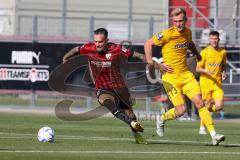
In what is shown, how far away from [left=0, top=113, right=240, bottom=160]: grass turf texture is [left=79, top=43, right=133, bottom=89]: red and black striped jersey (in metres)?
1.09

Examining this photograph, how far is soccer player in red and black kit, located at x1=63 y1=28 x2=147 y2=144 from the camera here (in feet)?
49.3

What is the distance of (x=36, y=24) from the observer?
2770cm

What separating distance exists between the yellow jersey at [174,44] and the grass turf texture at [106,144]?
151 cm

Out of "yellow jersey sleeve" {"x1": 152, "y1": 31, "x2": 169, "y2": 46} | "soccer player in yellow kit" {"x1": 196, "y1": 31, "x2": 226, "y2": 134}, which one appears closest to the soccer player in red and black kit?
"yellow jersey sleeve" {"x1": 152, "y1": 31, "x2": 169, "y2": 46}

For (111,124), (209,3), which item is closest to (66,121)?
(111,124)

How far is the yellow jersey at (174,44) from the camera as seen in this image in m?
15.3

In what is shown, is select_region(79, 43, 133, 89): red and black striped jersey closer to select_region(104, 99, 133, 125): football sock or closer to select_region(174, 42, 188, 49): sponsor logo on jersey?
select_region(104, 99, 133, 125): football sock

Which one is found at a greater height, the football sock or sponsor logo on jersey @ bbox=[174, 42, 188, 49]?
sponsor logo on jersey @ bbox=[174, 42, 188, 49]

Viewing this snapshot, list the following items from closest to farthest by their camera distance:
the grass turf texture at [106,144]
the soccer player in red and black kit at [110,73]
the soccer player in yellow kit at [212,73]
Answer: the grass turf texture at [106,144] < the soccer player in red and black kit at [110,73] < the soccer player in yellow kit at [212,73]

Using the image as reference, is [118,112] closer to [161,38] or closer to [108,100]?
[108,100]

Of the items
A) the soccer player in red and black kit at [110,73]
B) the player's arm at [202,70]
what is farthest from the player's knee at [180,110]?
the player's arm at [202,70]

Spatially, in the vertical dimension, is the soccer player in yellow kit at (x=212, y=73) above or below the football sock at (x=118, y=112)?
above

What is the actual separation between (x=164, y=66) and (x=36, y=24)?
42.7 ft

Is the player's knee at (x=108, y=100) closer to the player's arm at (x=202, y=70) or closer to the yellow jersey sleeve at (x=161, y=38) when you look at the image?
the yellow jersey sleeve at (x=161, y=38)
